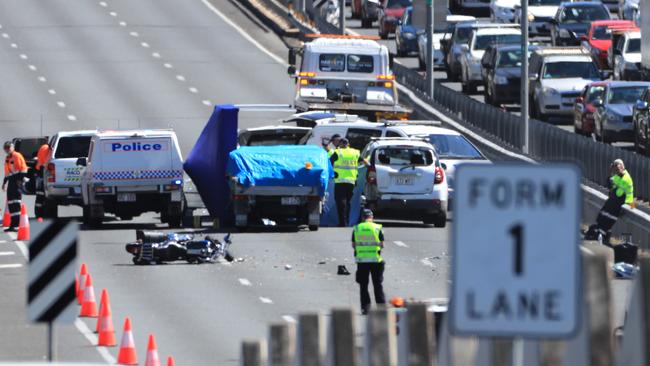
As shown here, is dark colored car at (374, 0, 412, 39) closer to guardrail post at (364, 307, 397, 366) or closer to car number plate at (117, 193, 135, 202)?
car number plate at (117, 193, 135, 202)

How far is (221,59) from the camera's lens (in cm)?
6650

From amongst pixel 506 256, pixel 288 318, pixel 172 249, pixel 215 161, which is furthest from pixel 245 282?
pixel 506 256

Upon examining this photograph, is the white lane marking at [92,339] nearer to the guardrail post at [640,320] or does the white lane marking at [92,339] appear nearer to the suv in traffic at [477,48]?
the guardrail post at [640,320]

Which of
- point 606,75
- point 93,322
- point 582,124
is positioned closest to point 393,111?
point 582,124

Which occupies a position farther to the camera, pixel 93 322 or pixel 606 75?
pixel 606 75

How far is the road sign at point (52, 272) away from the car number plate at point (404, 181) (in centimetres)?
2052

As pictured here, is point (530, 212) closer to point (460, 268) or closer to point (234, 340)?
point (460, 268)

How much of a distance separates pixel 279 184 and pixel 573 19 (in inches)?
1268

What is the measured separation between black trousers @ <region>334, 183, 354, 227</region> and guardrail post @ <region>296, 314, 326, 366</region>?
914 inches

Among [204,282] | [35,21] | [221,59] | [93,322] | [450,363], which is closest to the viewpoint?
[450,363]

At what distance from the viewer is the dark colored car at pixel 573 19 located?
64312 millimetres

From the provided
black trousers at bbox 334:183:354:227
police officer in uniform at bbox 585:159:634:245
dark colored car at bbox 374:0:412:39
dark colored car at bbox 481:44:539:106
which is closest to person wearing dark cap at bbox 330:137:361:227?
black trousers at bbox 334:183:354:227

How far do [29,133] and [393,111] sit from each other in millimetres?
11283

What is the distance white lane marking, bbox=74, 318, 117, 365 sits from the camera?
22.6m
